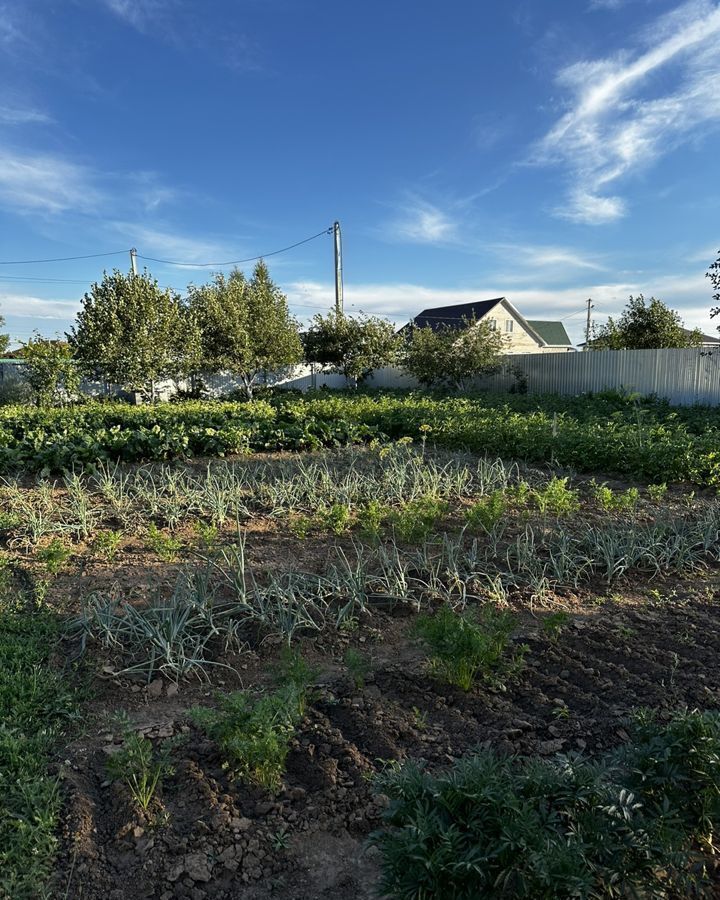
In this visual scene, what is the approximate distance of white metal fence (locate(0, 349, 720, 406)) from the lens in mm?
14102

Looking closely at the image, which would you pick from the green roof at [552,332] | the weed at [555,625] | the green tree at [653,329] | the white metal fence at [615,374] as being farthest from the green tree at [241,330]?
the green roof at [552,332]

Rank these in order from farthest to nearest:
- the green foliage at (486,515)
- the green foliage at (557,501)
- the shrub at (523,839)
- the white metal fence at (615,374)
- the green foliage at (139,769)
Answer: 1. the white metal fence at (615,374)
2. the green foliage at (557,501)
3. the green foliage at (486,515)
4. the green foliage at (139,769)
5. the shrub at (523,839)

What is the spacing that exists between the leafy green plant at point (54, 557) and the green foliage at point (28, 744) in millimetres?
555

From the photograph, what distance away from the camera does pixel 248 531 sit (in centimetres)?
454

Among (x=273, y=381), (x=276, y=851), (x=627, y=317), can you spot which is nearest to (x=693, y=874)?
(x=276, y=851)

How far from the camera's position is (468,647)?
7.63 ft

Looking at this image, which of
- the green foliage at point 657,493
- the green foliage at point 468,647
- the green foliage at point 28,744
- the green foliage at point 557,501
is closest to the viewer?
the green foliage at point 28,744

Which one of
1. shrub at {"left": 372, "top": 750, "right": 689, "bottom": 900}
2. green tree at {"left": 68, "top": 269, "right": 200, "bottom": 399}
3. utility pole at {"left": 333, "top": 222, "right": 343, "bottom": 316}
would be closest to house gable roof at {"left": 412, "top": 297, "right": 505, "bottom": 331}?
utility pole at {"left": 333, "top": 222, "right": 343, "bottom": 316}

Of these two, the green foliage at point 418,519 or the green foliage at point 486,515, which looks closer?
the green foliage at point 418,519

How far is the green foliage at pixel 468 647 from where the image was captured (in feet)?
7.67

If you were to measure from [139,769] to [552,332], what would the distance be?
4725cm

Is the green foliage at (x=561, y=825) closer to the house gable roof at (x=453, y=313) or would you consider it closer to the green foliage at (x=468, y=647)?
the green foliage at (x=468, y=647)

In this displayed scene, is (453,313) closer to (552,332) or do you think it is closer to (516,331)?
(516,331)

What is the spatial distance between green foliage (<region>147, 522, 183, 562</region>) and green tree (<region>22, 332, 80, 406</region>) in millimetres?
14937
